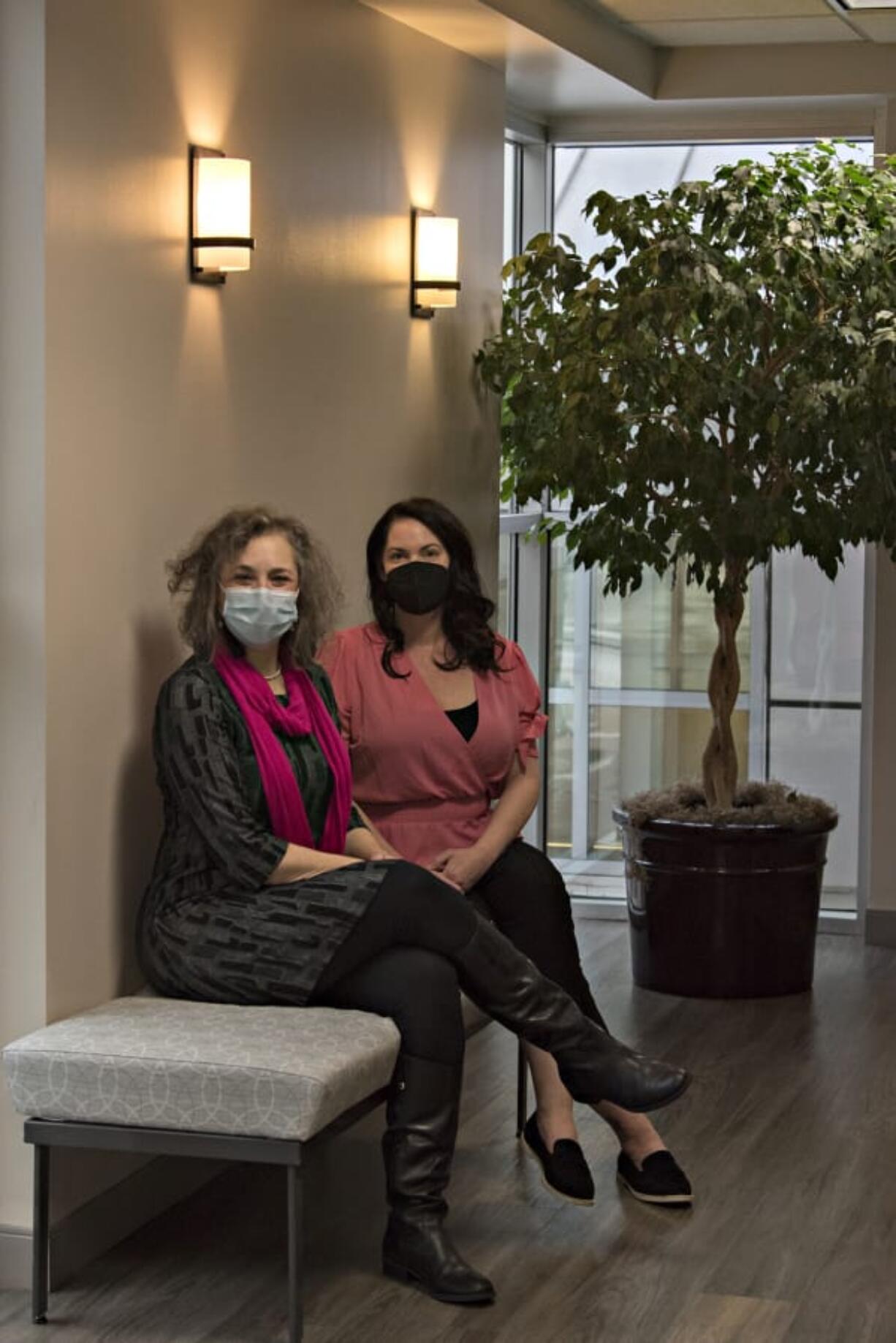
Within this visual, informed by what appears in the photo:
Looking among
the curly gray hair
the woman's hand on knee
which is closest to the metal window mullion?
the woman's hand on knee

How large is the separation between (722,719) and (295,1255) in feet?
9.32

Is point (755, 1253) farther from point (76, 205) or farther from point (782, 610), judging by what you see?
point (782, 610)

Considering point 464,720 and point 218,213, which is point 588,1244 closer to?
point 464,720

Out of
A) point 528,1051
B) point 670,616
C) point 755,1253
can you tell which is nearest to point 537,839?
point 670,616

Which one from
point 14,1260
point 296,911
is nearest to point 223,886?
point 296,911

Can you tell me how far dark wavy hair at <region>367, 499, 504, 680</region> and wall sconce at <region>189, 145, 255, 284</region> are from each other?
0.64 meters

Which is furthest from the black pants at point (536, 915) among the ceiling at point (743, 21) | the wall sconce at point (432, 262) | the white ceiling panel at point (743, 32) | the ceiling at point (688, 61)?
the white ceiling panel at point (743, 32)

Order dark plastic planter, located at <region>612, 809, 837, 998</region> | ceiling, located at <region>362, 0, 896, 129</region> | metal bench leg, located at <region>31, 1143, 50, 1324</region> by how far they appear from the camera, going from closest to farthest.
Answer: metal bench leg, located at <region>31, 1143, 50, 1324</region>
ceiling, located at <region>362, 0, 896, 129</region>
dark plastic planter, located at <region>612, 809, 837, 998</region>

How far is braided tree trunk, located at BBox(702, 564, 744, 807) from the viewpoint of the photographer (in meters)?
5.64

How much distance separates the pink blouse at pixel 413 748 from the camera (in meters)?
4.09

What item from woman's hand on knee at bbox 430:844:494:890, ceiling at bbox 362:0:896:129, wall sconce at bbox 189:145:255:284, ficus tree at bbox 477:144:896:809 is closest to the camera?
wall sconce at bbox 189:145:255:284

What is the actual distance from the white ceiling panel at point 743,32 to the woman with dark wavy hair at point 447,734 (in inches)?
85.8

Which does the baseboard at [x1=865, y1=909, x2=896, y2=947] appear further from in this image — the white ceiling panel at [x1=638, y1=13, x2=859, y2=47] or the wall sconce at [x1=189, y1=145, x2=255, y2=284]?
the wall sconce at [x1=189, y1=145, x2=255, y2=284]

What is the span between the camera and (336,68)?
4461mm
